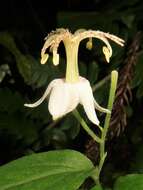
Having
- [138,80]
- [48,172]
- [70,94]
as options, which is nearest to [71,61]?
[70,94]

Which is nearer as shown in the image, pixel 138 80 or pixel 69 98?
pixel 69 98

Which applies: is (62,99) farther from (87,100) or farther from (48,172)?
(48,172)

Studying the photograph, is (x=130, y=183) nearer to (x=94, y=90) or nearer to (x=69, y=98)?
(x=69, y=98)

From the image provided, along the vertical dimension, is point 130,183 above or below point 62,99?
below

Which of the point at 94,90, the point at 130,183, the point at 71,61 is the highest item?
the point at 71,61

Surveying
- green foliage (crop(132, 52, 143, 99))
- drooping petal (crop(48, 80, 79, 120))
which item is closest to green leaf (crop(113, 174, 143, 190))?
drooping petal (crop(48, 80, 79, 120))
